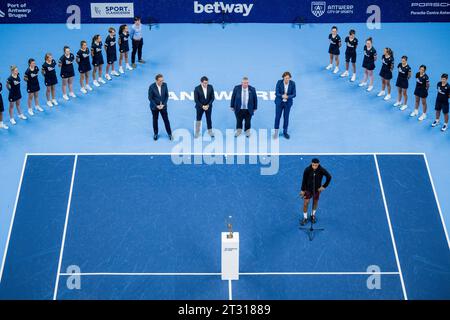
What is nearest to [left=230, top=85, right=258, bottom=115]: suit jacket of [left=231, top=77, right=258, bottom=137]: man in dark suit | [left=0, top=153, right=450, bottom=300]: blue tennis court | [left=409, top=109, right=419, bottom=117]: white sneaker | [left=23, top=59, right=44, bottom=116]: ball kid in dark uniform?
[left=231, top=77, right=258, bottom=137]: man in dark suit

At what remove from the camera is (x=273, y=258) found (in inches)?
607

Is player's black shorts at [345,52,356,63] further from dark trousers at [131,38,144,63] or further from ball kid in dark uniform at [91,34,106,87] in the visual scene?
ball kid in dark uniform at [91,34,106,87]

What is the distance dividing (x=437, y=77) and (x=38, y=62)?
13868 millimetres

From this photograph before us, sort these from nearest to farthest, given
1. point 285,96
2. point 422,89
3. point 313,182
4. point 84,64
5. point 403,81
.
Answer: point 313,182, point 285,96, point 422,89, point 403,81, point 84,64

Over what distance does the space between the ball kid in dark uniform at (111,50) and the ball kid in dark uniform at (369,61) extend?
829 centimetres

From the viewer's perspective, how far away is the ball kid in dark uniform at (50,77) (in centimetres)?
2030

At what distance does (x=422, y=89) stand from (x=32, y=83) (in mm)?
11781

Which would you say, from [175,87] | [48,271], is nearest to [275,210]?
[48,271]

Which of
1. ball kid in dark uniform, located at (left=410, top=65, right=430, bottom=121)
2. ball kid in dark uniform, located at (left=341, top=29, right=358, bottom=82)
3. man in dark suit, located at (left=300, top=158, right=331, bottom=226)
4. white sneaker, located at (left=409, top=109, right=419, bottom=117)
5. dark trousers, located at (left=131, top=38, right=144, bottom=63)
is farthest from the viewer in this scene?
dark trousers, located at (left=131, top=38, right=144, bottom=63)

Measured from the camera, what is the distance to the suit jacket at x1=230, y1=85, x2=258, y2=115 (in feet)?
61.2

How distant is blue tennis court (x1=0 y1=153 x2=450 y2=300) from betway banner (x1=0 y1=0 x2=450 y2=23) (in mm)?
9000

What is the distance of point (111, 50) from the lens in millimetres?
22234

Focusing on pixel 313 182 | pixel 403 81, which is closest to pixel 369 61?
pixel 403 81

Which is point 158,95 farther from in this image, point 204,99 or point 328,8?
point 328,8
